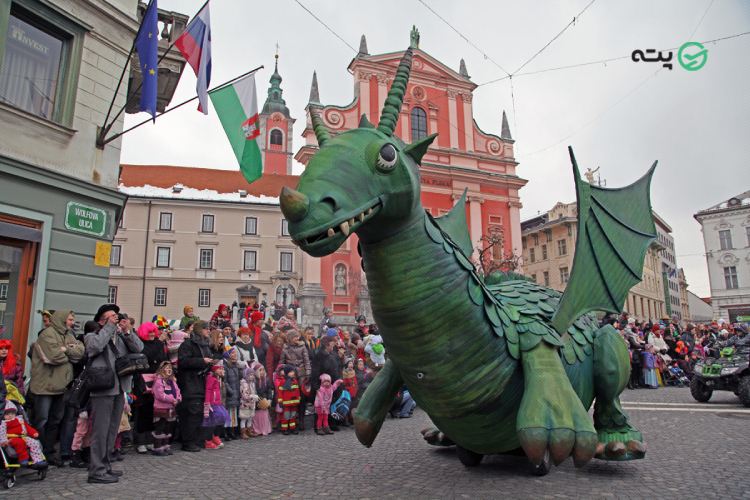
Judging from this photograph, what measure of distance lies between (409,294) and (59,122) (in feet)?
24.4

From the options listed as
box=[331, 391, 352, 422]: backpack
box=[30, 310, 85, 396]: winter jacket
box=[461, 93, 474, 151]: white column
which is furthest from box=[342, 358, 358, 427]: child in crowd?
box=[461, 93, 474, 151]: white column

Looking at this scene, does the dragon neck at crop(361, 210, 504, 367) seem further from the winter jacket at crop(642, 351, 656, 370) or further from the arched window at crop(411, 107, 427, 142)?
the arched window at crop(411, 107, 427, 142)

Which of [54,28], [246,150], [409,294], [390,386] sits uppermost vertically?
[54,28]

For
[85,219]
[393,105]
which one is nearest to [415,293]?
[393,105]

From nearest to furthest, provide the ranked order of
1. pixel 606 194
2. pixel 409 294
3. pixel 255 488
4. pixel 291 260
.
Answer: pixel 409 294 → pixel 606 194 → pixel 255 488 → pixel 291 260

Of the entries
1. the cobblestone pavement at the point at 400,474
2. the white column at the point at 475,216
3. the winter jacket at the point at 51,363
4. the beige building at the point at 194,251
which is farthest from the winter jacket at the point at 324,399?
the beige building at the point at 194,251

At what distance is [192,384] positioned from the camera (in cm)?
606

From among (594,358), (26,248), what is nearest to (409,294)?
(594,358)

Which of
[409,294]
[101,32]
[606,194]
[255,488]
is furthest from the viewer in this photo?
[101,32]

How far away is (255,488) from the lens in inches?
151

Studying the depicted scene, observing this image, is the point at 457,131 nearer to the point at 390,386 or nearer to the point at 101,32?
the point at 101,32

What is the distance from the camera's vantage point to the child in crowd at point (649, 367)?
40.0 feet

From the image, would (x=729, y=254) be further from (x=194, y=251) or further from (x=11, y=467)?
(x=11, y=467)

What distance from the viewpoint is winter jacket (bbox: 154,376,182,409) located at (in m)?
5.76
